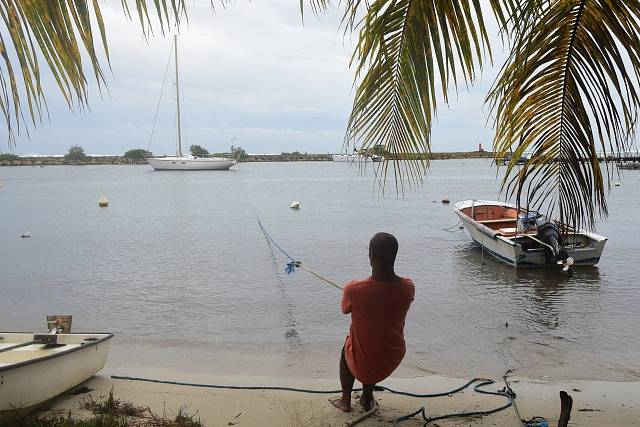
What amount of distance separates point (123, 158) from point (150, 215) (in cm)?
13744

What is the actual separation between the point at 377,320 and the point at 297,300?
903 cm

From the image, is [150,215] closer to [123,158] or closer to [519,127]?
[519,127]

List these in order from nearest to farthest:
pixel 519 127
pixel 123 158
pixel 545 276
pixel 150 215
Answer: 1. pixel 519 127
2. pixel 545 276
3. pixel 150 215
4. pixel 123 158

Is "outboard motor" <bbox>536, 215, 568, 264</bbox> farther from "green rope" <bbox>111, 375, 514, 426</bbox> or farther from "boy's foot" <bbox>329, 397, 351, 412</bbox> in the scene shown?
"boy's foot" <bbox>329, 397, 351, 412</bbox>

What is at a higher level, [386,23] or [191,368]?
[386,23]

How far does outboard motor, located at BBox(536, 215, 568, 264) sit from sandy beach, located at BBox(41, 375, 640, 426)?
8210mm

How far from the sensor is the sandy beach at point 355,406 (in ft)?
17.9

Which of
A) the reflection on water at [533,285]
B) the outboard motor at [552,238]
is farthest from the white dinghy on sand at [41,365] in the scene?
the outboard motor at [552,238]

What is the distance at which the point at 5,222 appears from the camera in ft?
107

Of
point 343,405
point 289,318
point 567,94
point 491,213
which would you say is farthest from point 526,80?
point 491,213

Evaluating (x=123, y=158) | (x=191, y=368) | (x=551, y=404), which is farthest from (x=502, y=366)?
(x=123, y=158)

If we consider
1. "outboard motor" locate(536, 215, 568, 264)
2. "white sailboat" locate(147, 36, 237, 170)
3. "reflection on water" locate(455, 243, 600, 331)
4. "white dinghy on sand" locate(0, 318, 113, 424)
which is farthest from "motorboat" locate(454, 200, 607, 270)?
"white sailboat" locate(147, 36, 237, 170)

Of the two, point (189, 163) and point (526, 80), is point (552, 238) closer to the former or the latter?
point (526, 80)

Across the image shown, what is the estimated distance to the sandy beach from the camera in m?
5.47
